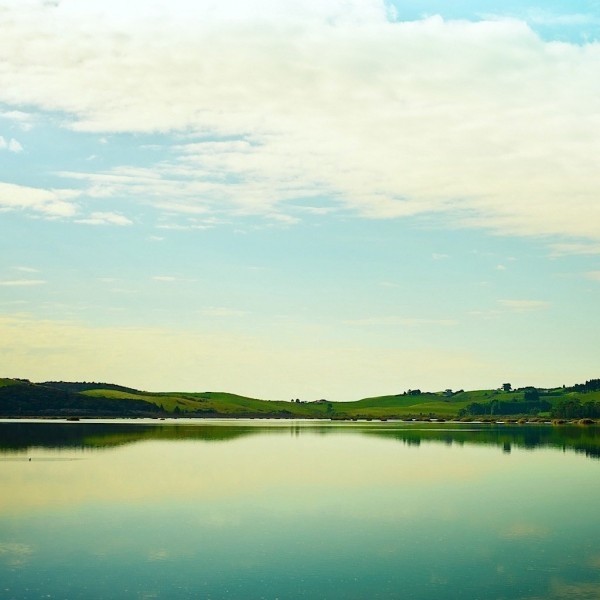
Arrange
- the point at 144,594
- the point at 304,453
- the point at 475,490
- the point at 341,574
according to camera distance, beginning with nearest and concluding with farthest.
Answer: the point at 144,594 < the point at 341,574 < the point at 475,490 < the point at 304,453

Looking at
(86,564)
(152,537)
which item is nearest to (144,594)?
(86,564)

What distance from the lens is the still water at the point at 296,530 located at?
1404 inches

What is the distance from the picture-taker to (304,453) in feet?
392

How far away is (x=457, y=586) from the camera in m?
35.5

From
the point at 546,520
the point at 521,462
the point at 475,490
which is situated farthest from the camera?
the point at 521,462

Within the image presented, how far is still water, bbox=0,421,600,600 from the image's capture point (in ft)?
117

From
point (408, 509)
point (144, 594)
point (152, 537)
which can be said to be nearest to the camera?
point (144, 594)

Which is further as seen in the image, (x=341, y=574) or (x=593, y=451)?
(x=593, y=451)

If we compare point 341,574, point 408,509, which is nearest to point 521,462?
point 408,509

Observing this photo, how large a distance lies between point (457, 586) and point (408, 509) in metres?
23.7

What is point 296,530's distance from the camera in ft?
162

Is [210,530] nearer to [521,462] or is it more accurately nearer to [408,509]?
[408,509]

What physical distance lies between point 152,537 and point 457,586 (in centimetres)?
1946

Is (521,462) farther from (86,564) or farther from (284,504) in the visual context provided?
(86,564)
